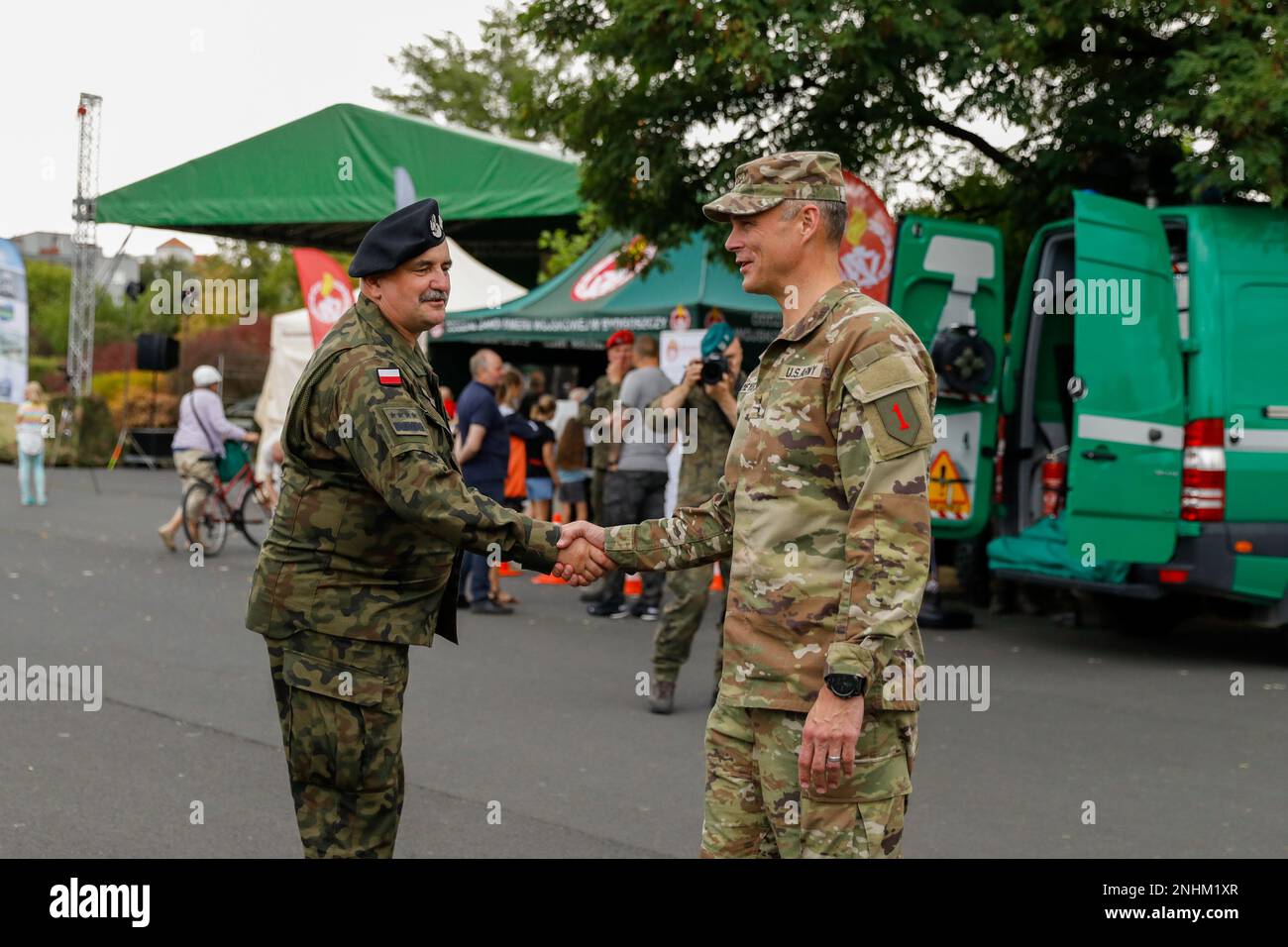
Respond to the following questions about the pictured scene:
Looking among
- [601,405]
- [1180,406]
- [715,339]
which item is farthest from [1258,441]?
[601,405]

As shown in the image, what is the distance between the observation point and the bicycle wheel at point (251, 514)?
16.1 metres

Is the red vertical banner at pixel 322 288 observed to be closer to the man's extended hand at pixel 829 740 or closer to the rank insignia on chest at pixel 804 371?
the rank insignia on chest at pixel 804 371

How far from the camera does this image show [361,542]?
3.82m

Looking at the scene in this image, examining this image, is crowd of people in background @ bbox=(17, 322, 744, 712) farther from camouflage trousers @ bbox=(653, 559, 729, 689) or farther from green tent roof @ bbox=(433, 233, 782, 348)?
green tent roof @ bbox=(433, 233, 782, 348)

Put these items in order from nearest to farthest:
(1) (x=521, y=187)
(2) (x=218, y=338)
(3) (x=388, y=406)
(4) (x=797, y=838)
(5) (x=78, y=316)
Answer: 1. (4) (x=797, y=838)
2. (3) (x=388, y=406)
3. (1) (x=521, y=187)
4. (5) (x=78, y=316)
5. (2) (x=218, y=338)

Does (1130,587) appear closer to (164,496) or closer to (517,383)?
(517,383)

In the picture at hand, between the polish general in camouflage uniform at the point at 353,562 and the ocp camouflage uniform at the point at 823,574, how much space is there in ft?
2.58

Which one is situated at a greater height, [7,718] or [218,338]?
[218,338]

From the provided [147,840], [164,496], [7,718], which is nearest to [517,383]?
[7,718]

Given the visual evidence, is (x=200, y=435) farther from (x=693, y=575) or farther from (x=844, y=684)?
(x=844, y=684)

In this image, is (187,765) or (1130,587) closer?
(187,765)

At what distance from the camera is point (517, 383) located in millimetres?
13648

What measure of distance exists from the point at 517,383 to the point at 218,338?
29.1 meters

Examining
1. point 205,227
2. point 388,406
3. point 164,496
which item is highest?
point 205,227
